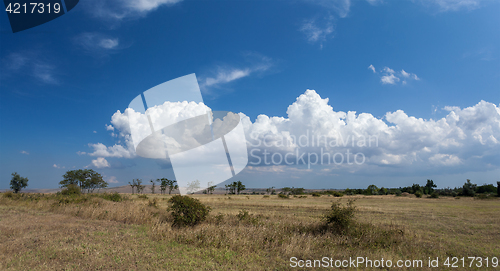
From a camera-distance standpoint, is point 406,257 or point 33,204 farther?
point 33,204

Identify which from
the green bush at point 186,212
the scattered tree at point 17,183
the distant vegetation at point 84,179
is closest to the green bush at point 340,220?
the green bush at point 186,212

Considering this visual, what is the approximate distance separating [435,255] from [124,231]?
524 inches

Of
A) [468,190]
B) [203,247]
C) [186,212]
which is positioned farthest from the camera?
[468,190]

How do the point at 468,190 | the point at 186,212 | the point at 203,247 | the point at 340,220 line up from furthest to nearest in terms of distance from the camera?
the point at 468,190
the point at 186,212
the point at 340,220
the point at 203,247

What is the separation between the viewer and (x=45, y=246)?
8.13 meters

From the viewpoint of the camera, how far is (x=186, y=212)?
13383mm

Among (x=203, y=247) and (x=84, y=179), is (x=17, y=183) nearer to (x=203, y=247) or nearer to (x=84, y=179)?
(x=84, y=179)

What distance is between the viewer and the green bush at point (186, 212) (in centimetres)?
1312

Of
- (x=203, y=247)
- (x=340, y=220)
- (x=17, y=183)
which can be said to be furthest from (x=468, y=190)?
(x=17, y=183)

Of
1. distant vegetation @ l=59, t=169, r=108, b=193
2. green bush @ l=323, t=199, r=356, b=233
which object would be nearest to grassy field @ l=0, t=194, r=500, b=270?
green bush @ l=323, t=199, r=356, b=233

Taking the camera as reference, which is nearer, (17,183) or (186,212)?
(186,212)

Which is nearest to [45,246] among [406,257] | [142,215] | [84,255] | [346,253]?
[84,255]

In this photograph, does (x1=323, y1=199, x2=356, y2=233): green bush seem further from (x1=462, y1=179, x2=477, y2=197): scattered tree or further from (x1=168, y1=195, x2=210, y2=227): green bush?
(x1=462, y1=179, x2=477, y2=197): scattered tree

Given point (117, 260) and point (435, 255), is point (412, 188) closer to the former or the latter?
point (435, 255)
